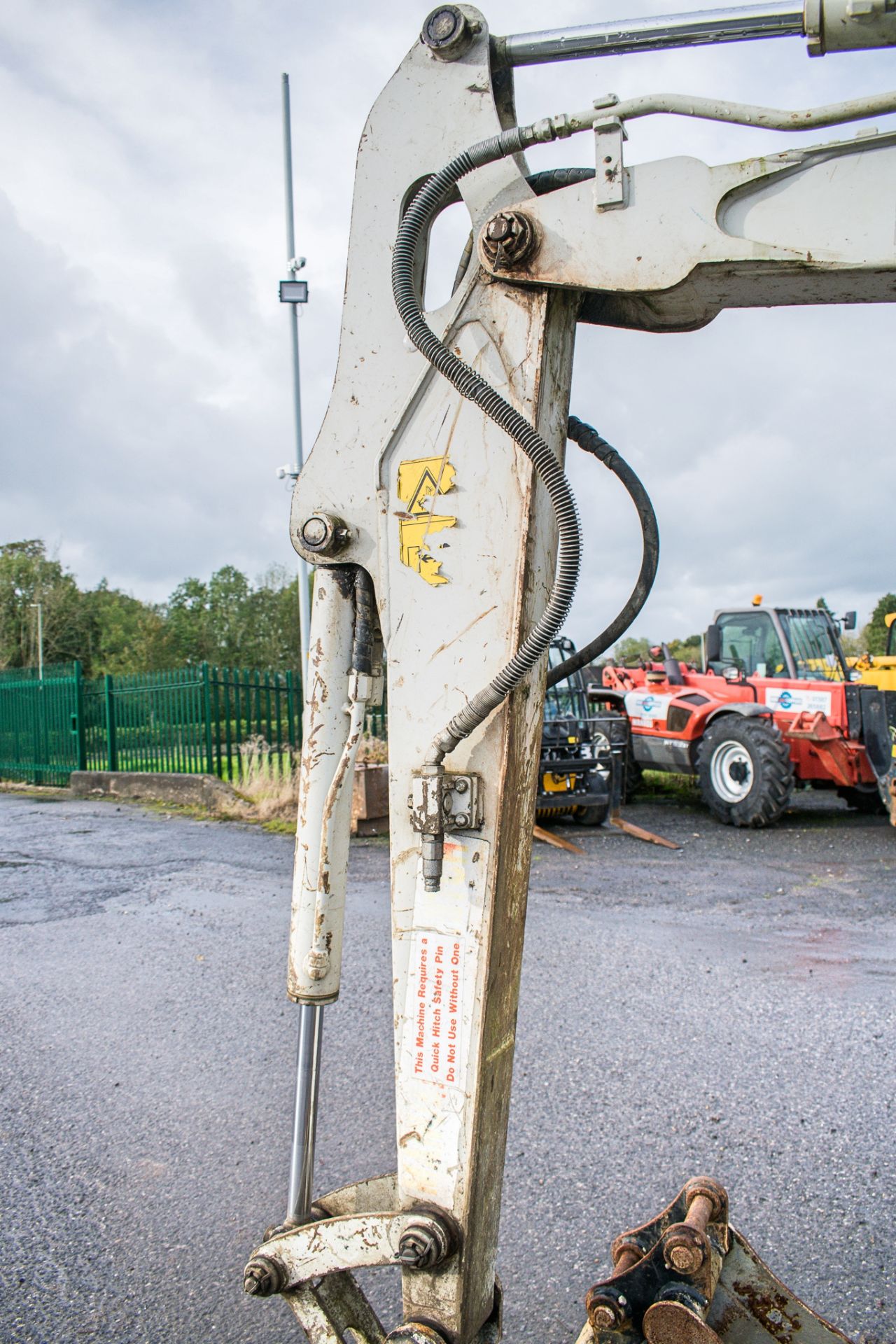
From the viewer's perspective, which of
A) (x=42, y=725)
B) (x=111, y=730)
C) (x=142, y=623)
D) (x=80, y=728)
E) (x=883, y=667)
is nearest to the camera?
(x=883, y=667)

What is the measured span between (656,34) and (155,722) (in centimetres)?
1384

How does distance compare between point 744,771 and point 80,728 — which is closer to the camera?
point 744,771

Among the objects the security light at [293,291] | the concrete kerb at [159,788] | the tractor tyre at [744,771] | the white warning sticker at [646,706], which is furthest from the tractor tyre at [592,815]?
the security light at [293,291]

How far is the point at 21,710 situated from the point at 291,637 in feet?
113

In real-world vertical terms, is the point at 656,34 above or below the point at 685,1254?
above

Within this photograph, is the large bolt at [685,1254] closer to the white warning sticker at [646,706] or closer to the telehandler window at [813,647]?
the telehandler window at [813,647]

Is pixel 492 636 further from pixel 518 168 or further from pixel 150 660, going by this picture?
pixel 150 660

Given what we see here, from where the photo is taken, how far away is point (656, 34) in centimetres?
172

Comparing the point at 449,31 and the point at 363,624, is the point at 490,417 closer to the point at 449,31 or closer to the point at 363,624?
the point at 363,624

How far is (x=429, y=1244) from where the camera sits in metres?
1.63

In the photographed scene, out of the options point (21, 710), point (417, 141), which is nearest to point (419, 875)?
point (417, 141)

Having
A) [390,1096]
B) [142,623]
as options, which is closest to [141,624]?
[142,623]

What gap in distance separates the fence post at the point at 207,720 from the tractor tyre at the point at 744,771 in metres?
6.16

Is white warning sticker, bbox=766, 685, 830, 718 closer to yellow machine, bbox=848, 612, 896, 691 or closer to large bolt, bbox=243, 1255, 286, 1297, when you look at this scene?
yellow machine, bbox=848, 612, 896, 691
